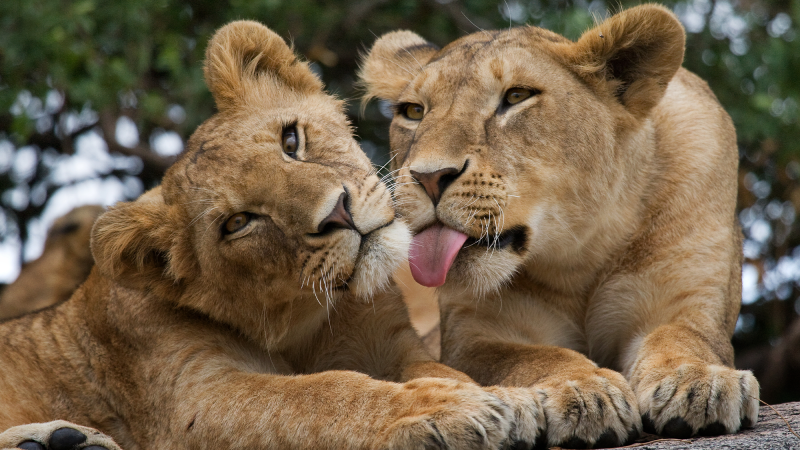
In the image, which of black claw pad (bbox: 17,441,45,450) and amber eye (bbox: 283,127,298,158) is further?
amber eye (bbox: 283,127,298,158)

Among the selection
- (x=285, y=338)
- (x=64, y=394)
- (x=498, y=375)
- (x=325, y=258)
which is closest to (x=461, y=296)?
(x=498, y=375)

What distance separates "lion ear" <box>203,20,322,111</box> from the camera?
3707 millimetres

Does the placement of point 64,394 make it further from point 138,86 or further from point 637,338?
point 138,86

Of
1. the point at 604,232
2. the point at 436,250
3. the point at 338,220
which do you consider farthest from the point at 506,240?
the point at 338,220

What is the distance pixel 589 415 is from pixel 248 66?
2002mm

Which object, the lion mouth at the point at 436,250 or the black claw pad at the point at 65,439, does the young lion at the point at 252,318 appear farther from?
the lion mouth at the point at 436,250

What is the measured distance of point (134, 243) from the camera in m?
3.34

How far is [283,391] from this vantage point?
2.96 m

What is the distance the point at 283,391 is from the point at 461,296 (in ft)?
3.65

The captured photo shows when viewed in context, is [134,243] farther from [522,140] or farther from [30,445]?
[522,140]

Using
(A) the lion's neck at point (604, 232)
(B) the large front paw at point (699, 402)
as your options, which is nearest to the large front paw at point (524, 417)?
(B) the large front paw at point (699, 402)

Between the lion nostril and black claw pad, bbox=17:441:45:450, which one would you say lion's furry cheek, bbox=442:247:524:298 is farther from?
black claw pad, bbox=17:441:45:450

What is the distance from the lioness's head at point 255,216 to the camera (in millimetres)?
2961

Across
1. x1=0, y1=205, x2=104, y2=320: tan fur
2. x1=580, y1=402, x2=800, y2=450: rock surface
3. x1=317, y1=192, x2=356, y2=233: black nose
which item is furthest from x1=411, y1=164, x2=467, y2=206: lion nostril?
x1=0, y1=205, x2=104, y2=320: tan fur
